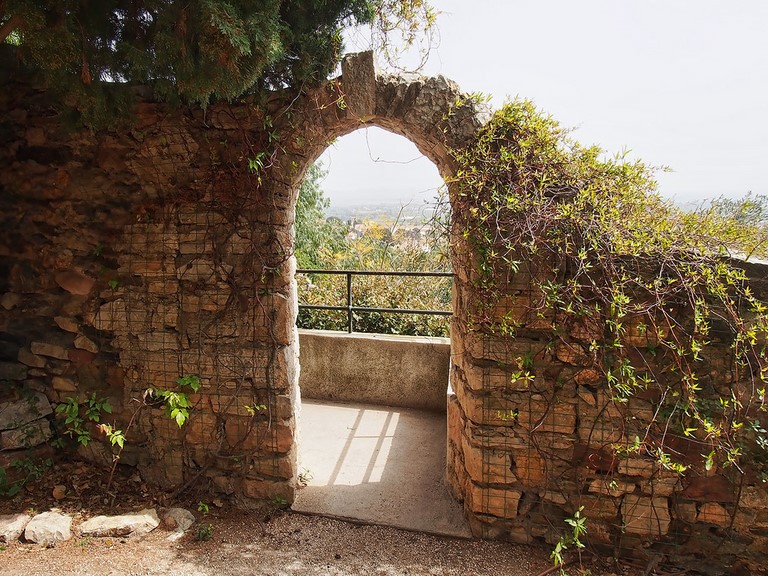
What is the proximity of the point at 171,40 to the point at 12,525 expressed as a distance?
9.15ft

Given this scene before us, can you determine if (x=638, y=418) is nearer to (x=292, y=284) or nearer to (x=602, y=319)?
(x=602, y=319)

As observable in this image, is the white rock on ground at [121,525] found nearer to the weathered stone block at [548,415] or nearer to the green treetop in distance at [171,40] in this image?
the weathered stone block at [548,415]

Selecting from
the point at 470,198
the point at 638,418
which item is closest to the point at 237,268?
the point at 470,198

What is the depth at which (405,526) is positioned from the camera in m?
2.77

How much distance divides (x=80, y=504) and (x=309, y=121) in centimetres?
276

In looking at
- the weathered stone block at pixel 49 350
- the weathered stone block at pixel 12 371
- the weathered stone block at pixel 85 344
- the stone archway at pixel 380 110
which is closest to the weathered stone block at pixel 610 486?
the stone archway at pixel 380 110

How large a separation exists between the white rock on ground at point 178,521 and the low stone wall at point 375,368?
202cm

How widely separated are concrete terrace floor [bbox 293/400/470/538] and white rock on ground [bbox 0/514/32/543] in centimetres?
154

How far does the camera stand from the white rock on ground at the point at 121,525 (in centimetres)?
256

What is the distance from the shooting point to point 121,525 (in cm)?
259

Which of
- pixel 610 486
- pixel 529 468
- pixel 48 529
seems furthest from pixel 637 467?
pixel 48 529

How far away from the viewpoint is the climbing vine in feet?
7.29

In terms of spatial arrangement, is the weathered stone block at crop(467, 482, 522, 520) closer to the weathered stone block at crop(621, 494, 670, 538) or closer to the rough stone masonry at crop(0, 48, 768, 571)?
the rough stone masonry at crop(0, 48, 768, 571)

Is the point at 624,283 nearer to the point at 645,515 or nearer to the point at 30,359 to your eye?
the point at 645,515
